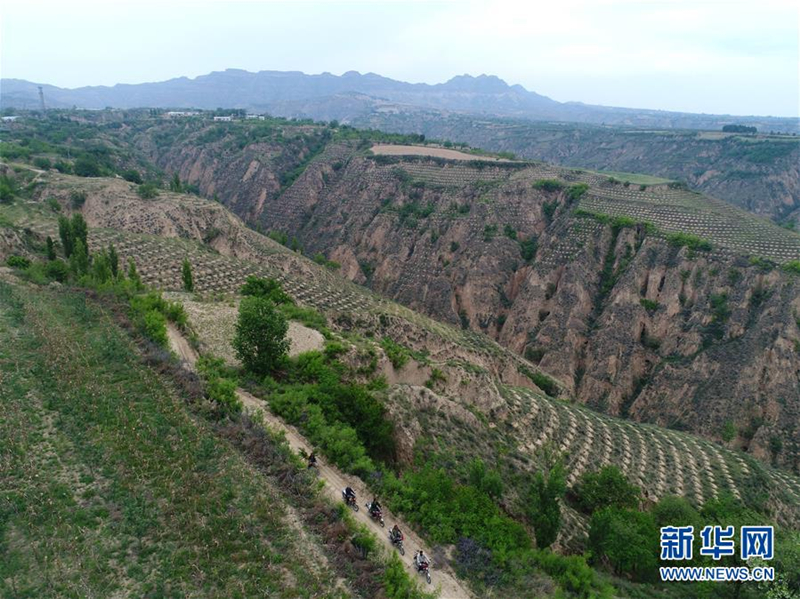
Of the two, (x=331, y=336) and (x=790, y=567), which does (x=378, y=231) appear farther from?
(x=790, y=567)

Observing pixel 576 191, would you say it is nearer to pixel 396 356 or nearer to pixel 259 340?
pixel 396 356

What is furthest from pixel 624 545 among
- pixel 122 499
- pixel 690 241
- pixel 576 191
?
pixel 576 191

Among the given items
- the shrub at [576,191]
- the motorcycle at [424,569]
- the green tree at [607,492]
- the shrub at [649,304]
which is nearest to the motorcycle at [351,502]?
the motorcycle at [424,569]

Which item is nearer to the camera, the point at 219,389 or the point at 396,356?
the point at 219,389

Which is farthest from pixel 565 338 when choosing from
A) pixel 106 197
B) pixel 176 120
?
pixel 176 120

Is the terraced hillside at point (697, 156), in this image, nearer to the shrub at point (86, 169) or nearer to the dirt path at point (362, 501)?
the dirt path at point (362, 501)

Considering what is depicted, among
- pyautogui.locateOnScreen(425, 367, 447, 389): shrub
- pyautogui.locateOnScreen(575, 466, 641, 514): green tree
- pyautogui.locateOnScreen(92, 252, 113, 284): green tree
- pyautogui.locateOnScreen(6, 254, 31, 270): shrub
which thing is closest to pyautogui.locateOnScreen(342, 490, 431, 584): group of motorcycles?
pyautogui.locateOnScreen(575, 466, 641, 514): green tree
